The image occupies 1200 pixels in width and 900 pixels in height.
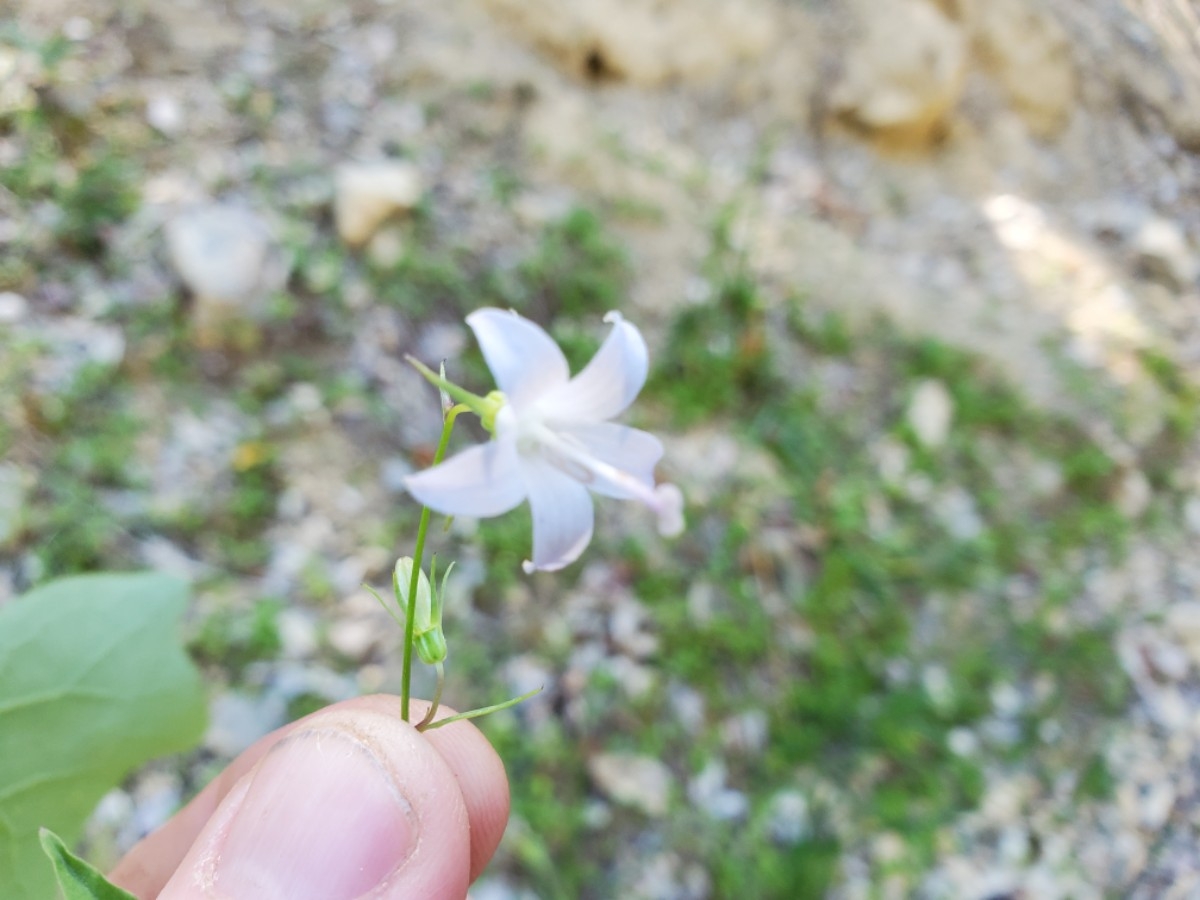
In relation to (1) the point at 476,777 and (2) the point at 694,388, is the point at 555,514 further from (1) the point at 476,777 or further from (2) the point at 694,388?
(2) the point at 694,388

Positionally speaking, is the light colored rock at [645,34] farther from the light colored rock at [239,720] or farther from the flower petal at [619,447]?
the flower petal at [619,447]

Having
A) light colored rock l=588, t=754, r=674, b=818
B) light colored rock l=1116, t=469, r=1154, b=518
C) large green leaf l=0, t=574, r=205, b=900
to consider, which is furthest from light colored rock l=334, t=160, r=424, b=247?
light colored rock l=1116, t=469, r=1154, b=518

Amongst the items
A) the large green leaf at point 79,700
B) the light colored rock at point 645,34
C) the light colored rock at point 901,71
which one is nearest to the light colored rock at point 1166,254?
the light colored rock at point 901,71

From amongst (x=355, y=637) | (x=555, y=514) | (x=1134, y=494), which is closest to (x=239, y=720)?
(x=355, y=637)

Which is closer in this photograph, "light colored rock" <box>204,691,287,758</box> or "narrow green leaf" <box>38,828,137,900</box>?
"narrow green leaf" <box>38,828,137,900</box>

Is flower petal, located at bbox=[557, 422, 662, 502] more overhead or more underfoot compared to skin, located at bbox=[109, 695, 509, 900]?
more overhead

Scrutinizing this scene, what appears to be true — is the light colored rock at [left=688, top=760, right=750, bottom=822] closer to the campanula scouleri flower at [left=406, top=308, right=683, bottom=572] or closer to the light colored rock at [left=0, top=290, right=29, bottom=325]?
the campanula scouleri flower at [left=406, top=308, right=683, bottom=572]

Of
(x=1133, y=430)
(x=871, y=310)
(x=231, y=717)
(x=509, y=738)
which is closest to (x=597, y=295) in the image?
(x=871, y=310)
